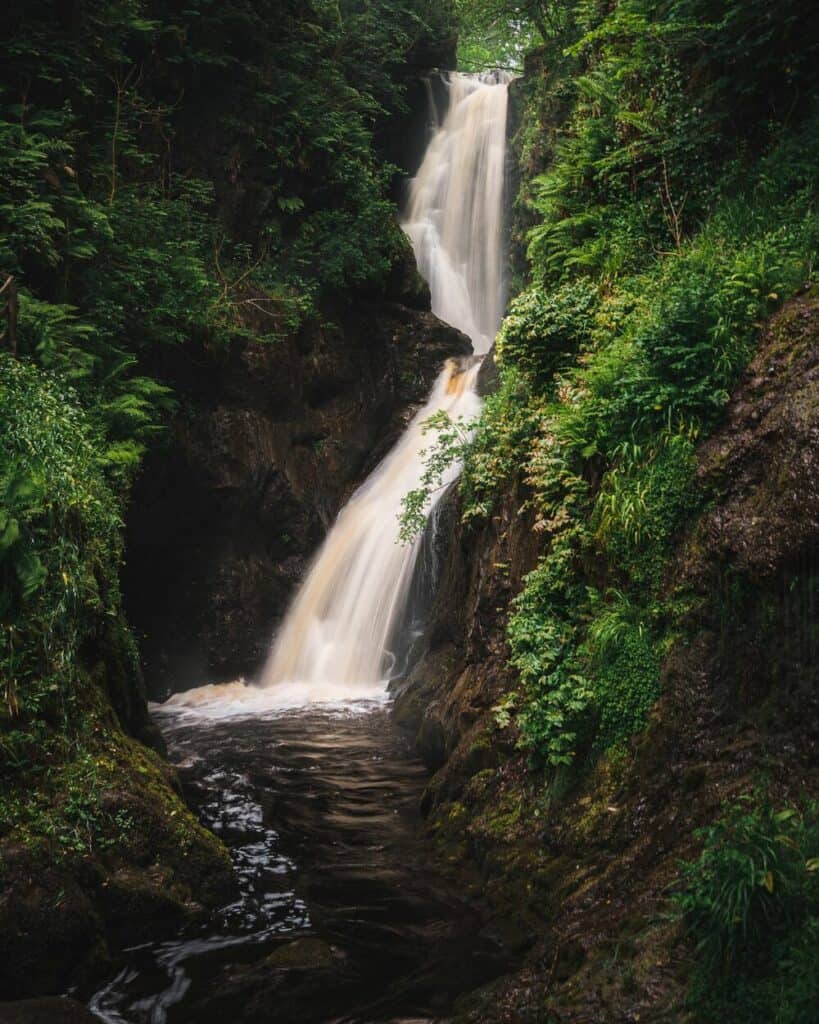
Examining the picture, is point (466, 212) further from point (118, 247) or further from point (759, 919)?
point (759, 919)

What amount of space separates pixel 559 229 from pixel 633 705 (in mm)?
6258

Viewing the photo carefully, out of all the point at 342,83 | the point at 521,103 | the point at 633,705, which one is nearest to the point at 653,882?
the point at 633,705

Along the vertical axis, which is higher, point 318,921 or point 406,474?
point 406,474

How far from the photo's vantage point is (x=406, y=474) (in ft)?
56.5

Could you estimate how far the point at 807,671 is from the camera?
4520 mm

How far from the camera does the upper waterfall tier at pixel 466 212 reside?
2242 centimetres

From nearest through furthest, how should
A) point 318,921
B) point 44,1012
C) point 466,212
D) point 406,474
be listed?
point 44,1012 < point 318,921 < point 406,474 < point 466,212

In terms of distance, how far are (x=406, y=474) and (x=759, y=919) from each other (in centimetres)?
1398

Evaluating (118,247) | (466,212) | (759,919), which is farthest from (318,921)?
(466,212)

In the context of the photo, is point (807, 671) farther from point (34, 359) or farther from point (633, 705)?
point (34, 359)

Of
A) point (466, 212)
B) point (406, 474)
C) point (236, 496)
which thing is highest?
point (466, 212)

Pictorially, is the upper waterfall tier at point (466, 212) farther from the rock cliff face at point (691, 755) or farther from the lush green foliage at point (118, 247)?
the rock cliff face at point (691, 755)

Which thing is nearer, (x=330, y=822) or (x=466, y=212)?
(x=330, y=822)

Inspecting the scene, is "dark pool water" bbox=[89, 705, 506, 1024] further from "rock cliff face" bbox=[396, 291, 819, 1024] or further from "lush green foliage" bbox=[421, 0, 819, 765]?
"lush green foliage" bbox=[421, 0, 819, 765]
